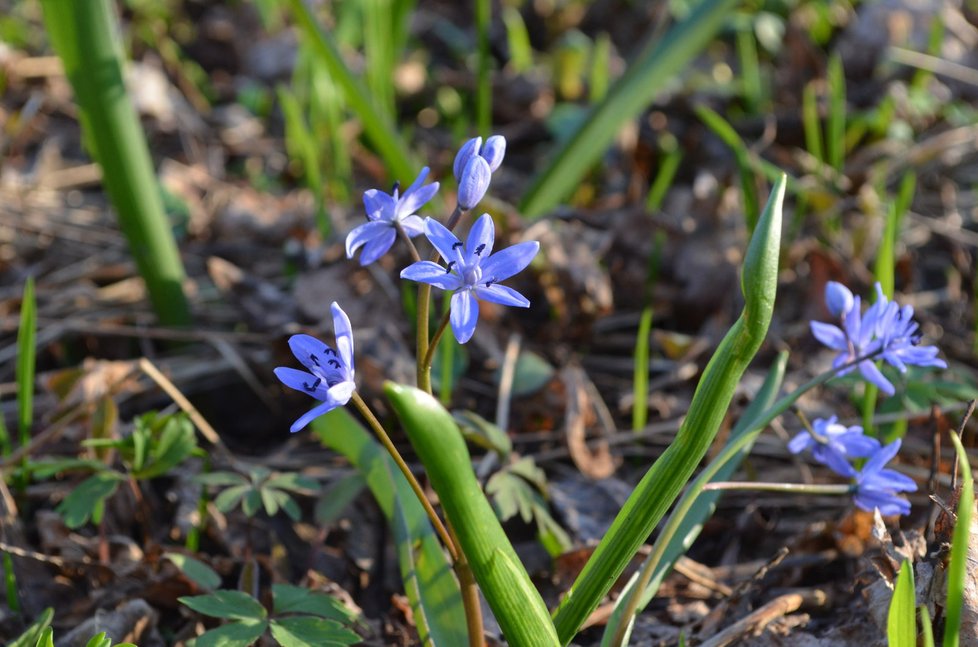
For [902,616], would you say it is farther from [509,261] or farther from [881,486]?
[509,261]

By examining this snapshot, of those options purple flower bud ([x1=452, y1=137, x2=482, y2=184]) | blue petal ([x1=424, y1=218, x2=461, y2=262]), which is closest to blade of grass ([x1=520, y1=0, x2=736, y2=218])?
purple flower bud ([x1=452, y1=137, x2=482, y2=184])

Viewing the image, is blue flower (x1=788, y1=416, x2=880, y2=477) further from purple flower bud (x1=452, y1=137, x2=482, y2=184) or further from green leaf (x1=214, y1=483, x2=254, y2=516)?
green leaf (x1=214, y1=483, x2=254, y2=516)

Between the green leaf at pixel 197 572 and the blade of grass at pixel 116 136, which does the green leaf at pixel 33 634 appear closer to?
the green leaf at pixel 197 572

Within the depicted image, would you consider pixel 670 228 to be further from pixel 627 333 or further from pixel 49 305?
pixel 49 305

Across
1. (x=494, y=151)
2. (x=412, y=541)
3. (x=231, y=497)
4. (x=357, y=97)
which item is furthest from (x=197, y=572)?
(x=357, y=97)

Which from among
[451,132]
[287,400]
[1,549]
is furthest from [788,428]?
[451,132]

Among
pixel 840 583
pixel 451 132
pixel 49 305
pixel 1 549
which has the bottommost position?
pixel 840 583
